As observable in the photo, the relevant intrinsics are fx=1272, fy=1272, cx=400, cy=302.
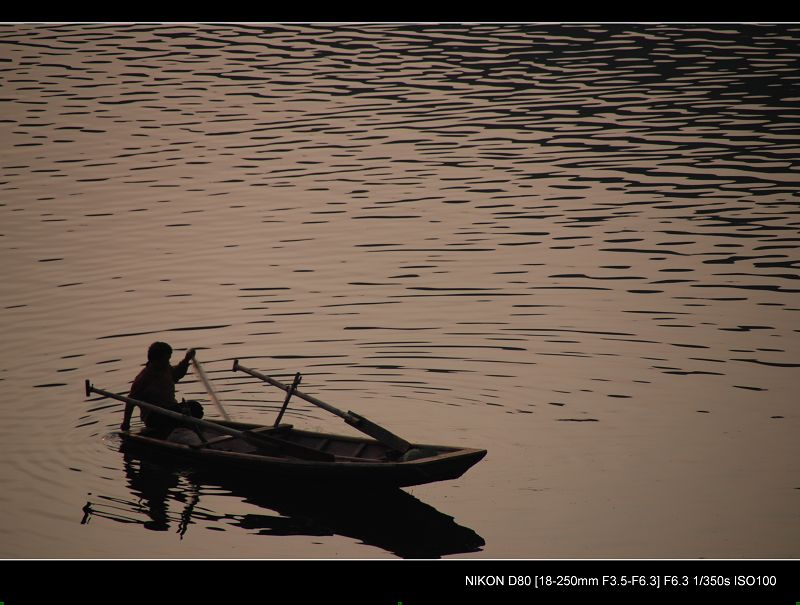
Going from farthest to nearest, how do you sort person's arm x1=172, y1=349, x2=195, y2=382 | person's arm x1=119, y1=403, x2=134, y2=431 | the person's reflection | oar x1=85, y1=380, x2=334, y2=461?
person's arm x1=172, y1=349, x2=195, y2=382, person's arm x1=119, y1=403, x2=134, y2=431, oar x1=85, y1=380, x2=334, y2=461, the person's reflection

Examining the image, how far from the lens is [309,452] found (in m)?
16.1

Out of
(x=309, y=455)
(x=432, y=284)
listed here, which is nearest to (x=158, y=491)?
(x=309, y=455)

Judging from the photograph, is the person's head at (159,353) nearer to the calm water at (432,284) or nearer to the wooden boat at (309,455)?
the wooden boat at (309,455)

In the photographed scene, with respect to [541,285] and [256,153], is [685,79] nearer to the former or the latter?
[256,153]

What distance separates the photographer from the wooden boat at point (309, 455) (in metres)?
15.2

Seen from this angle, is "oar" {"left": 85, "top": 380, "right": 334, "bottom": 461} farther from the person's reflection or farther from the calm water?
the person's reflection

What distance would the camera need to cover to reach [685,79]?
41344mm

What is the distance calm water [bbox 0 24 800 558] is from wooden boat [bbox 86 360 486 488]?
45 centimetres

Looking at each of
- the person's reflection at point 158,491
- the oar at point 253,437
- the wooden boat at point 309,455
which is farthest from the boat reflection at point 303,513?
the oar at point 253,437

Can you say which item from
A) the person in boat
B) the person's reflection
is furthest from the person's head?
the person's reflection

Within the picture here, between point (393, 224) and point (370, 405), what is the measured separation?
1066 centimetres

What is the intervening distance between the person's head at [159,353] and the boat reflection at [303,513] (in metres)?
1.61

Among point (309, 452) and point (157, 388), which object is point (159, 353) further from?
point (309, 452)

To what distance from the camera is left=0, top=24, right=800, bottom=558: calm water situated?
1591 cm
